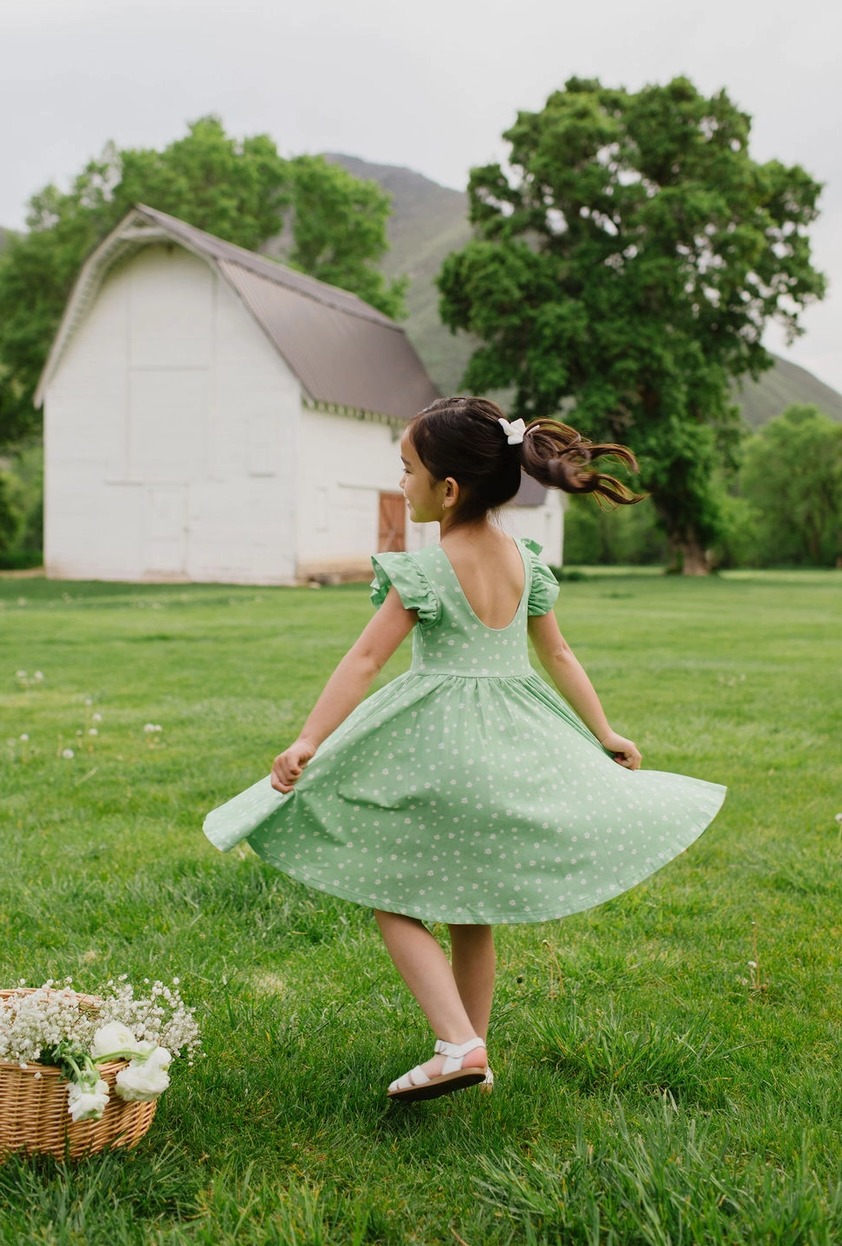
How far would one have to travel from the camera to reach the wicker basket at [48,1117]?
208 cm

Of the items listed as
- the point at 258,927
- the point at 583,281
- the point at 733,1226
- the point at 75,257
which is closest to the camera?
the point at 733,1226

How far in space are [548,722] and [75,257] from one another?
38.2 m

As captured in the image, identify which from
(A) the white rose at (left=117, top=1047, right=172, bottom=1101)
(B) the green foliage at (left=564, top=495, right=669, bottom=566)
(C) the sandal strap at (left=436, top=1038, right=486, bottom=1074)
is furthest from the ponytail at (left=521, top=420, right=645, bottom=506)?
(B) the green foliage at (left=564, top=495, right=669, bottom=566)

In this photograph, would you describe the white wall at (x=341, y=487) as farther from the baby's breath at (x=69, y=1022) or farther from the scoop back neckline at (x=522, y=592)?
the baby's breath at (x=69, y=1022)

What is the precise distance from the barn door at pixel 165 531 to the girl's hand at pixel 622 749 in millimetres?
24129

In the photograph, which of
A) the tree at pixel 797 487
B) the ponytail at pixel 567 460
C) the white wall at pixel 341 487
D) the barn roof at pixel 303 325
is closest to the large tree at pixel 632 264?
the barn roof at pixel 303 325

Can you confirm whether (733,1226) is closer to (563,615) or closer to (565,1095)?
(565,1095)

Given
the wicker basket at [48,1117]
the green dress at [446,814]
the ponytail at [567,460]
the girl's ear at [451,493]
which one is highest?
the ponytail at [567,460]

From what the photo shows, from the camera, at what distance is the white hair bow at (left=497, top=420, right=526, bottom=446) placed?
8.44ft

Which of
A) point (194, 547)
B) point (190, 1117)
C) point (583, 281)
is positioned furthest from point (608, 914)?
point (583, 281)

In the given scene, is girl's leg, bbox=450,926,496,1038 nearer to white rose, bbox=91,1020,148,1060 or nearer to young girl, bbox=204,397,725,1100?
young girl, bbox=204,397,725,1100

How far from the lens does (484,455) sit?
2582 mm

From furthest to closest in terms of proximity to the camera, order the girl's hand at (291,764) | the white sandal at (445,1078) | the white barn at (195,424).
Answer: the white barn at (195,424)
the girl's hand at (291,764)
the white sandal at (445,1078)

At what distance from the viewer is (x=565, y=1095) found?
2.44m
